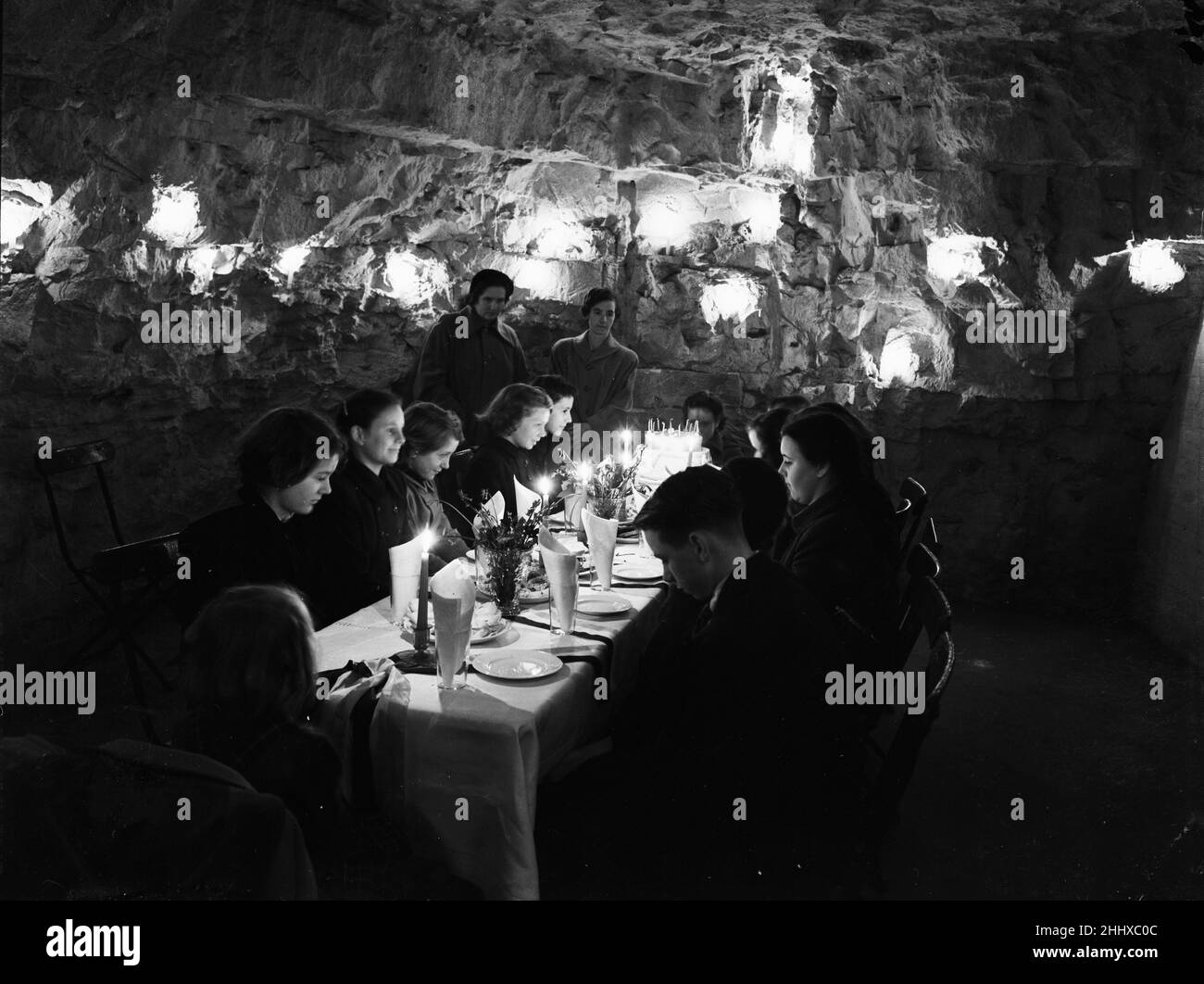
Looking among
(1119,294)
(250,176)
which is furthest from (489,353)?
(1119,294)

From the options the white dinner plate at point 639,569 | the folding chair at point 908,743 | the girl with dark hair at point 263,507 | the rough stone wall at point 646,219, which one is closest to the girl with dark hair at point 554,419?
the white dinner plate at point 639,569

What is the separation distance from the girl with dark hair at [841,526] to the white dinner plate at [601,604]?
1.91ft

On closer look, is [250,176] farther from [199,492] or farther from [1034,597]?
[1034,597]

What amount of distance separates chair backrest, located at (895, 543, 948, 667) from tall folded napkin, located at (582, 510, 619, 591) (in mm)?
1005

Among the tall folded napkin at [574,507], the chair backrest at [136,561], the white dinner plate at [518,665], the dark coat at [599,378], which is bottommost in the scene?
the white dinner plate at [518,665]

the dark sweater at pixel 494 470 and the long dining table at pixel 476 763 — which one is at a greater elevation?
the dark sweater at pixel 494 470

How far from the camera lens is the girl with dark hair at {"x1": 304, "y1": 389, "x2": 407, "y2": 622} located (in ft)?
10.9

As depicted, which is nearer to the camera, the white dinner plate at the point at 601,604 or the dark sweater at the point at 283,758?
the dark sweater at the point at 283,758

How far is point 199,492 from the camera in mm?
5438

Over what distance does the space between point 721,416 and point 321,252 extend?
9.07ft

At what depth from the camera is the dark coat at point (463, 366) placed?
5.68 metres

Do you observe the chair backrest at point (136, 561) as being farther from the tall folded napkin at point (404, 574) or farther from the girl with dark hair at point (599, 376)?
the girl with dark hair at point (599, 376)

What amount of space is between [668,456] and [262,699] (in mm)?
3192
